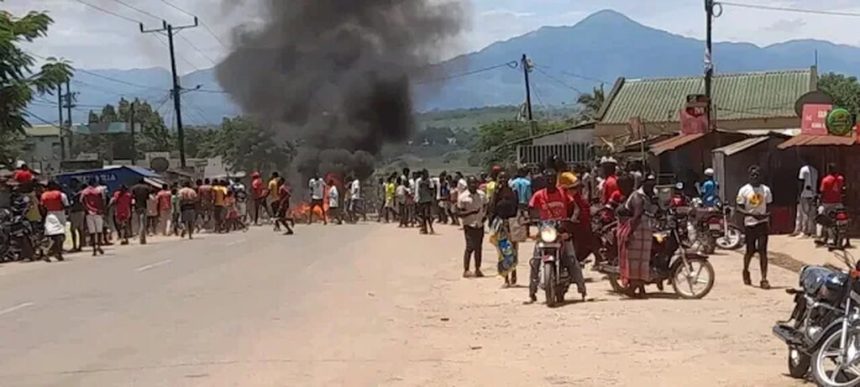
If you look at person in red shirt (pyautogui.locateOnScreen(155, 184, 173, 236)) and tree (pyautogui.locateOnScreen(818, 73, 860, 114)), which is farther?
tree (pyautogui.locateOnScreen(818, 73, 860, 114))

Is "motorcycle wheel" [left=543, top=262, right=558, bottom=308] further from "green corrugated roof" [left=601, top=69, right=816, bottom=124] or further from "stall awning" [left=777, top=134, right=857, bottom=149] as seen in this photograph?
"green corrugated roof" [left=601, top=69, right=816, bottom=124]

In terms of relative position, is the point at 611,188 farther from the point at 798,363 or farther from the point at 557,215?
the point at 798,363

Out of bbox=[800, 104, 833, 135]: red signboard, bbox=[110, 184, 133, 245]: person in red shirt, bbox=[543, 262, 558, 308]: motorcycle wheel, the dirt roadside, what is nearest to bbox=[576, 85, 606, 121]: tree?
bbox=[800, 104, 833, 135]: red signboard

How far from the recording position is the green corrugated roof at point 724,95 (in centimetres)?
6266

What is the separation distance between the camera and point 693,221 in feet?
68.7

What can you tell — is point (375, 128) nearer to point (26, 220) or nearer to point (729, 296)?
point (26, 220)

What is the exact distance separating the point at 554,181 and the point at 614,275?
4.93 feet

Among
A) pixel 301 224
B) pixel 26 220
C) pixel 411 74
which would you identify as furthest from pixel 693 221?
pixel 411 74

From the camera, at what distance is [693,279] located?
45.4 ft

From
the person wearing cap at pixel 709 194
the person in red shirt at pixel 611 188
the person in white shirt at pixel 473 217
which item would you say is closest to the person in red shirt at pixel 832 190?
the person wearing cap at pixel 709 194

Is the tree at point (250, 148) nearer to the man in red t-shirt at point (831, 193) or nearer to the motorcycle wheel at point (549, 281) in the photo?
the man in red t-shirt at point (831, 193)

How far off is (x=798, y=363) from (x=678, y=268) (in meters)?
5.41

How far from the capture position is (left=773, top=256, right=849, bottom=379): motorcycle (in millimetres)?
7938

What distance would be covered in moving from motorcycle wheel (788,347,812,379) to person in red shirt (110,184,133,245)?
21440 millimetres
